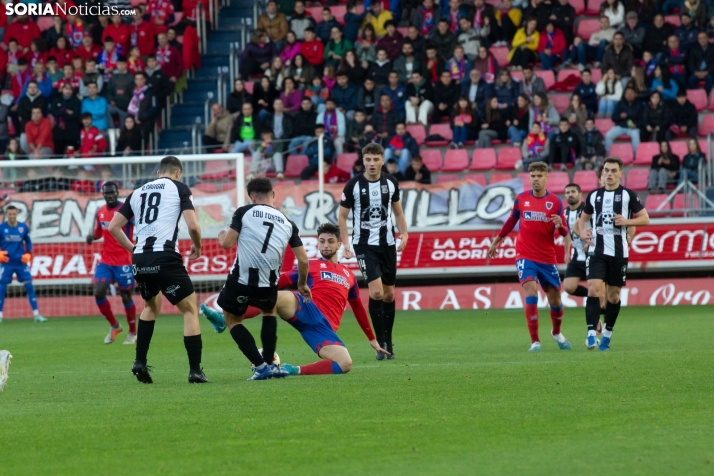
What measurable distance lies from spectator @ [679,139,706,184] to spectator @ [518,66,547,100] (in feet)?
12.8

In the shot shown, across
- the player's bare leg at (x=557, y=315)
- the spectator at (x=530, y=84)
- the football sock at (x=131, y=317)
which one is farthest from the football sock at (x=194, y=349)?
the spectator at (x=530, y=84)

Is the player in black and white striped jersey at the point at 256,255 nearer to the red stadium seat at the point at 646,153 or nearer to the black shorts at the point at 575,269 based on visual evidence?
the black shorts at the point at 575,269

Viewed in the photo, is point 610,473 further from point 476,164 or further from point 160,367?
point 476,164

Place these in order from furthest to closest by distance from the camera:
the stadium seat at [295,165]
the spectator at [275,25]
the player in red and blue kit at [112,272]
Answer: the spectator at [275,25] < the stadium seat at [295,165] < the player in red and blue kit at [112,272]

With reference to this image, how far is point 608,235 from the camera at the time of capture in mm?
12008

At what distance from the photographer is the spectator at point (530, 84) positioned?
24.3 m

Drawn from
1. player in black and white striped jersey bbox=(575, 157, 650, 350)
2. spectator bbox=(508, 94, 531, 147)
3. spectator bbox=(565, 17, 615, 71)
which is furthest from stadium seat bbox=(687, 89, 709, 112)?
player in black and white striped jersey bbox=(575, 157, 650, 350)

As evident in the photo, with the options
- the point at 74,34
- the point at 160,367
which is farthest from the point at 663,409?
the point at 74,34

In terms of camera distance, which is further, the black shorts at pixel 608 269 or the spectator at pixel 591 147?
the spectator at pixel 591 147

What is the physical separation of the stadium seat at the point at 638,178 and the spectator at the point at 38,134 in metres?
13.2

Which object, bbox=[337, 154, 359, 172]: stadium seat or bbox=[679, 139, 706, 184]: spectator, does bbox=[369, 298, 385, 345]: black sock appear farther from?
bbox=[337, 154, 359, 172]: stadium seat

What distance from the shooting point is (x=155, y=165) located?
843 inches

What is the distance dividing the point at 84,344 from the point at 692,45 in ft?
52.5

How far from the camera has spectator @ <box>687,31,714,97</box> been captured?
24438mm
